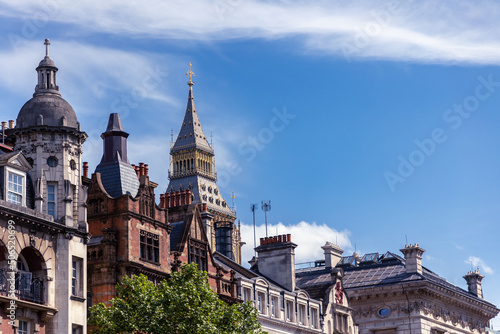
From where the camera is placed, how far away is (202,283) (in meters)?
64.6

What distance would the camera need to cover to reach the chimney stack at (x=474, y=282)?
125062 millimetres

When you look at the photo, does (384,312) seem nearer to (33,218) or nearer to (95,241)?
(95,241)

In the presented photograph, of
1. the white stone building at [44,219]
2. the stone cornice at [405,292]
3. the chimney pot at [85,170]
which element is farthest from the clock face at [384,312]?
the white stone building at [44,219]

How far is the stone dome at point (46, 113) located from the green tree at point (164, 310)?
10.3 metres

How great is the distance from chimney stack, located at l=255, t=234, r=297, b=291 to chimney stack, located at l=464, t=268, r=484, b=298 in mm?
36487

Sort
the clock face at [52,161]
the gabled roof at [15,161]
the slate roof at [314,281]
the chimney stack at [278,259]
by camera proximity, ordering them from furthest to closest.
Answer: the slate roof at [314,281] → the chimney stack at [278,259] → the clock face at [52,161] → the gabled roof at [15,161]

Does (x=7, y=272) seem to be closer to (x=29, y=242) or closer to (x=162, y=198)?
(x=29, y=242)

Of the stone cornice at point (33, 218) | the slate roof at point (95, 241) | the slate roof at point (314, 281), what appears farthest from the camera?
the slate roof at point (314, 281)

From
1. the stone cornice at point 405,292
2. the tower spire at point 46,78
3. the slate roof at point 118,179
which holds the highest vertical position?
the tower spire at point 46,78

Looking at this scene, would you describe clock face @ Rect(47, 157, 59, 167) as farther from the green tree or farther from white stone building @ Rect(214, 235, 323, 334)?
white stone building @ Rect(214, 235, 323, 334)

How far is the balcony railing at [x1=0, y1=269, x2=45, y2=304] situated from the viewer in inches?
2293

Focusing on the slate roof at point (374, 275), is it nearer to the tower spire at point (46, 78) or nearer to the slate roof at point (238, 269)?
the slate roof at point (238, 269)

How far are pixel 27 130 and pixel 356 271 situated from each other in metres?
56.6

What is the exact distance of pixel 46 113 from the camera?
64.9m
